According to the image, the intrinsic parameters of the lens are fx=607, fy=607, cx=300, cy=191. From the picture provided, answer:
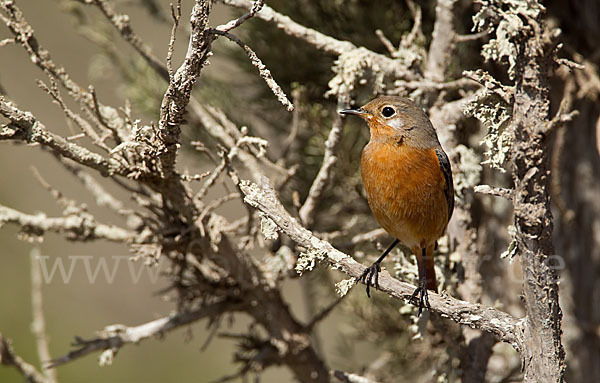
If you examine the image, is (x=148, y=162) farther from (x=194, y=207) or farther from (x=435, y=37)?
(x=435, y=37)

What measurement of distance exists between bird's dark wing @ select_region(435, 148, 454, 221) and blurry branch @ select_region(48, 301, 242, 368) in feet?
3.71

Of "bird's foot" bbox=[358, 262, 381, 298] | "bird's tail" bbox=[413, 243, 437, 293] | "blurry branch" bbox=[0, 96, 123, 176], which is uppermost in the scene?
"blurry branch" bbox=[0, 96, 123, 176]

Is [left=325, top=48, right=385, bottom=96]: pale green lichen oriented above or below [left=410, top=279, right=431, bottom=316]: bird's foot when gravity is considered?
above

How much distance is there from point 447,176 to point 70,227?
1683 mm

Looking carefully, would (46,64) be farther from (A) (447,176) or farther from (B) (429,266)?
(B) (429,266)

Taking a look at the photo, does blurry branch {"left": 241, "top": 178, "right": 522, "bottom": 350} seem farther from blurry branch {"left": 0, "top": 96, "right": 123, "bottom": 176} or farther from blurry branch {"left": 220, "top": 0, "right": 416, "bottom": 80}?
blurry branch {"left": 220, "top": 0, "right": 416, "bottom": 80}

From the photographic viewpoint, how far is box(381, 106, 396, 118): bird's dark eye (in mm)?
2609

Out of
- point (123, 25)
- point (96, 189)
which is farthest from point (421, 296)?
point (123, 25)

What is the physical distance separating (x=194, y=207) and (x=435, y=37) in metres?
1.38

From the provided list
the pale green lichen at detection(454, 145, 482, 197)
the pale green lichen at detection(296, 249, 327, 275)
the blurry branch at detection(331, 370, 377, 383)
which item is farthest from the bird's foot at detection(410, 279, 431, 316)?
the pale green lichen at detection(454, 145, 482, 197)

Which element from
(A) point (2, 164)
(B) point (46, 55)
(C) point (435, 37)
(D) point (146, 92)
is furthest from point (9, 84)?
(C) point (435, 37)

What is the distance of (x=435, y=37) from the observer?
9.43 feet

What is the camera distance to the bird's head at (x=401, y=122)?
2.56m

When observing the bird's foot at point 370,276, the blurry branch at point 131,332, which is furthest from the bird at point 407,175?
the blurry branch at point 131,332
